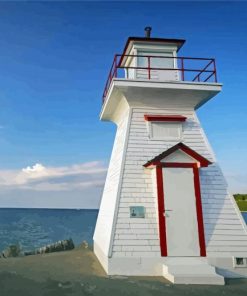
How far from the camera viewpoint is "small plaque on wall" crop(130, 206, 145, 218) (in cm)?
866

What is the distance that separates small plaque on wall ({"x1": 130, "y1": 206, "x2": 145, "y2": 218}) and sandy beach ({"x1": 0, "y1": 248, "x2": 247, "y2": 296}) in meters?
1.71

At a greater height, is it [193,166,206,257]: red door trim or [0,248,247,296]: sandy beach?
[193,166,206,257]: red door trim

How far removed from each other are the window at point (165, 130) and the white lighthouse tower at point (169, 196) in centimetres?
3

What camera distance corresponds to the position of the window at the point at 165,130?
9836mm

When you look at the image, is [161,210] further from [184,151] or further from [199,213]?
[184,151]

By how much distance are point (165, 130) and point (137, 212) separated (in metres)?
2.98

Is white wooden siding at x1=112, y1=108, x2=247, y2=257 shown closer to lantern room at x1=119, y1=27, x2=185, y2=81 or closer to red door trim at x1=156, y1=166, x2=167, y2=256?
red door trim at x1=156, y1=166, x2=167, y2=256

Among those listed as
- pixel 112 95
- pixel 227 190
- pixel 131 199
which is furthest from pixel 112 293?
pixel 112 95

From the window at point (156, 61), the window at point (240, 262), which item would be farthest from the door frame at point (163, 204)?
the window at point (156, 61)

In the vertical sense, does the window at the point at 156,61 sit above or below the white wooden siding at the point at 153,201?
above

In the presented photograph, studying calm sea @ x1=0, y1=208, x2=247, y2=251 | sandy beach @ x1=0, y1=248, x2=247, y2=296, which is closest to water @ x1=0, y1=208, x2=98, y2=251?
calm sea @ x1=0, y1=208, x2=247, y2=251

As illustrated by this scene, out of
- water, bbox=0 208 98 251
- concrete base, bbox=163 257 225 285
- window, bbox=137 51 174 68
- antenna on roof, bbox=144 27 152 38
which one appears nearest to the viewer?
concrete base, bbox=163 257 225 285

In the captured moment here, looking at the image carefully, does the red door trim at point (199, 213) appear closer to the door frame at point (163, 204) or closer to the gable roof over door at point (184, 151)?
the door frame at point (163, 204)

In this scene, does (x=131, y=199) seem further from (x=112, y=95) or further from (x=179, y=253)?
(x=112, y=95)
